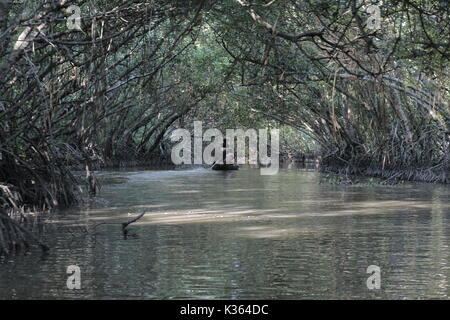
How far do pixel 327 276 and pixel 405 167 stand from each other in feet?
38.9

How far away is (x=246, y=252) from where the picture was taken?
718 centimetres

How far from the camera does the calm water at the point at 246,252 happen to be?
5652 millimetres

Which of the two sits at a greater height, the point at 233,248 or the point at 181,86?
the point at 181,86

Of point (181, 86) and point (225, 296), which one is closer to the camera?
point (225, 296)

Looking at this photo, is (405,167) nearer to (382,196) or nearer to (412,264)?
(382,196)

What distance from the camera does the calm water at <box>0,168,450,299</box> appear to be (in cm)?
565

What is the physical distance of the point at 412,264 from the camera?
662 cm

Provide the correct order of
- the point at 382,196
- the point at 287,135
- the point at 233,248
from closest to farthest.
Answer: the point at 233,248, the point at 382,196, the point at 287,135
